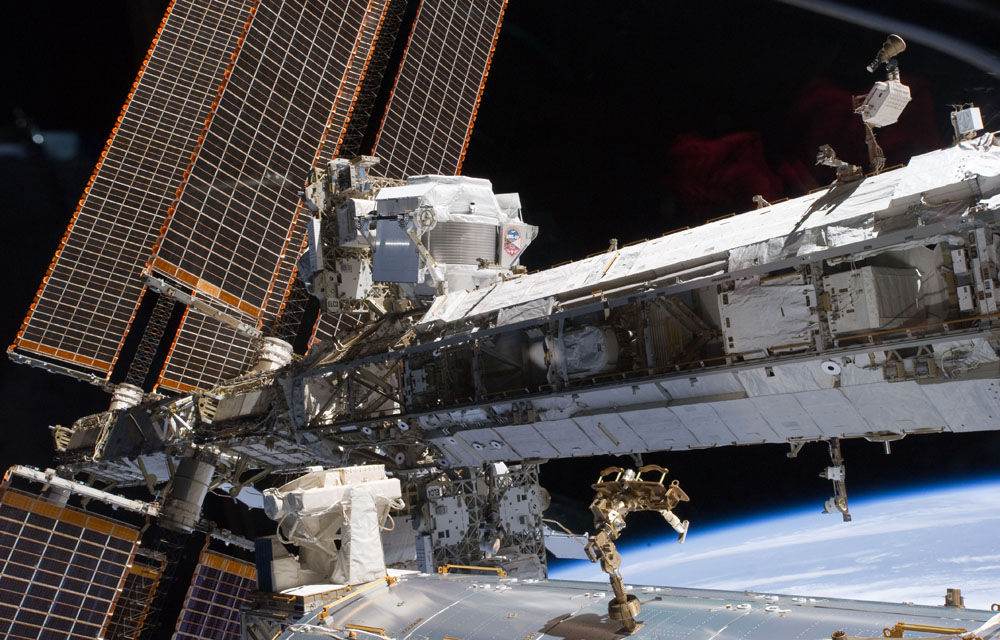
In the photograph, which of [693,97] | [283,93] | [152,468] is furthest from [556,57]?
[152,468]

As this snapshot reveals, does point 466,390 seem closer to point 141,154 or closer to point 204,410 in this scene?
point 204,410

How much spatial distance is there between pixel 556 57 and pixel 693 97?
313cm

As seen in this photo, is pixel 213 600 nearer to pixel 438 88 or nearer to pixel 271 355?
pixel 271 355

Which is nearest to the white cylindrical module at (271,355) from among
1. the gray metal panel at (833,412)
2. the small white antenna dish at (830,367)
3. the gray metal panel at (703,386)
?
the gray metal panel at (703,386)

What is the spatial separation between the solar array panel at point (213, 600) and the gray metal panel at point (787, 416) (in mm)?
10041

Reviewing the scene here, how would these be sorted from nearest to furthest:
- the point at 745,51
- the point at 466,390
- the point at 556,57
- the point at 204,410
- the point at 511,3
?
the point at 466,390 → the point at 204,410 → the point at 745,51 → the point at 556,57 → the point at 511,3

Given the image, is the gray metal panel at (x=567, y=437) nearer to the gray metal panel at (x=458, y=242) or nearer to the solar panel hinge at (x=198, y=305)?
the gray metal panel at (x=458, y=242)

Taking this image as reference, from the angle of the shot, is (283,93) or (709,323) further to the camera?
(283,93)

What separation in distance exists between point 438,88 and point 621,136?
13.0ft

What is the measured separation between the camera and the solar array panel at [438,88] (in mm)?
15352

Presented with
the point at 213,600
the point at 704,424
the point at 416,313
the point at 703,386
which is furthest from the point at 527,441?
the point at 213,600

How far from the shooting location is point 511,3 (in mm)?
17203

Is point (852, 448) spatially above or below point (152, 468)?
above

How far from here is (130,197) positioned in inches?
537
